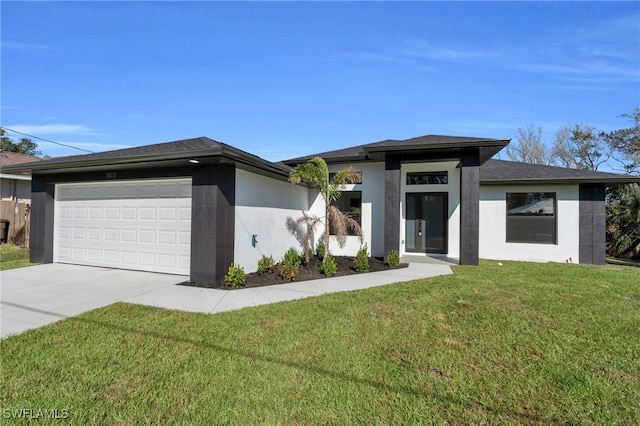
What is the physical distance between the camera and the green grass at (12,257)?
832 cm

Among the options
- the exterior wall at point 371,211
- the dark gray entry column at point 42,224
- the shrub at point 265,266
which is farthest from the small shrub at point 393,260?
the dark gray entry column at point 42,224

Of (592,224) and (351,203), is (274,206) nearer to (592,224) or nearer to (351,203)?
(351,203)

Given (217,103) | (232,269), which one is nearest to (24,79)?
(217,103)

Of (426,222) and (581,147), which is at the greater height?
(581,147)

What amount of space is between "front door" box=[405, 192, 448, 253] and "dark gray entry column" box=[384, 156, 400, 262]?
84.0 inches

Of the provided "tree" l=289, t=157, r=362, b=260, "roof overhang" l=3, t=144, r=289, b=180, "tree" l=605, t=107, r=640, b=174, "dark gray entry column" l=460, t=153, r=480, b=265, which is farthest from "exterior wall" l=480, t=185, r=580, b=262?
"tree" l=605, t=107, r=640, b=174

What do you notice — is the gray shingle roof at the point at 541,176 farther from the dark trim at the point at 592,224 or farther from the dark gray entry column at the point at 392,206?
the dark gray entry column at the point at 392,206

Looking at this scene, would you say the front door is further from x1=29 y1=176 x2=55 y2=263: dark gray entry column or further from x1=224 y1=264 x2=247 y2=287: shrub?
x1=29 y1=176 x2=55 y2=263: dark gray entry column

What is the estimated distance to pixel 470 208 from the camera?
28.6 ft

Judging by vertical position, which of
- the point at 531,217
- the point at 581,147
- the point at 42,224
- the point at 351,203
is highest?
the point at 581,147

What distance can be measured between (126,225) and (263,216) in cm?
349

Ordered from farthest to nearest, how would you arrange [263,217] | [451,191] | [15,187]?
1. [15,187]
2. [451,191]
3. [263,217]

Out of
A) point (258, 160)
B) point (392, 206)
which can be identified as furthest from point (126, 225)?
point (392, 206)

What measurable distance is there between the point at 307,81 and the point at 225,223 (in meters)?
7.07
